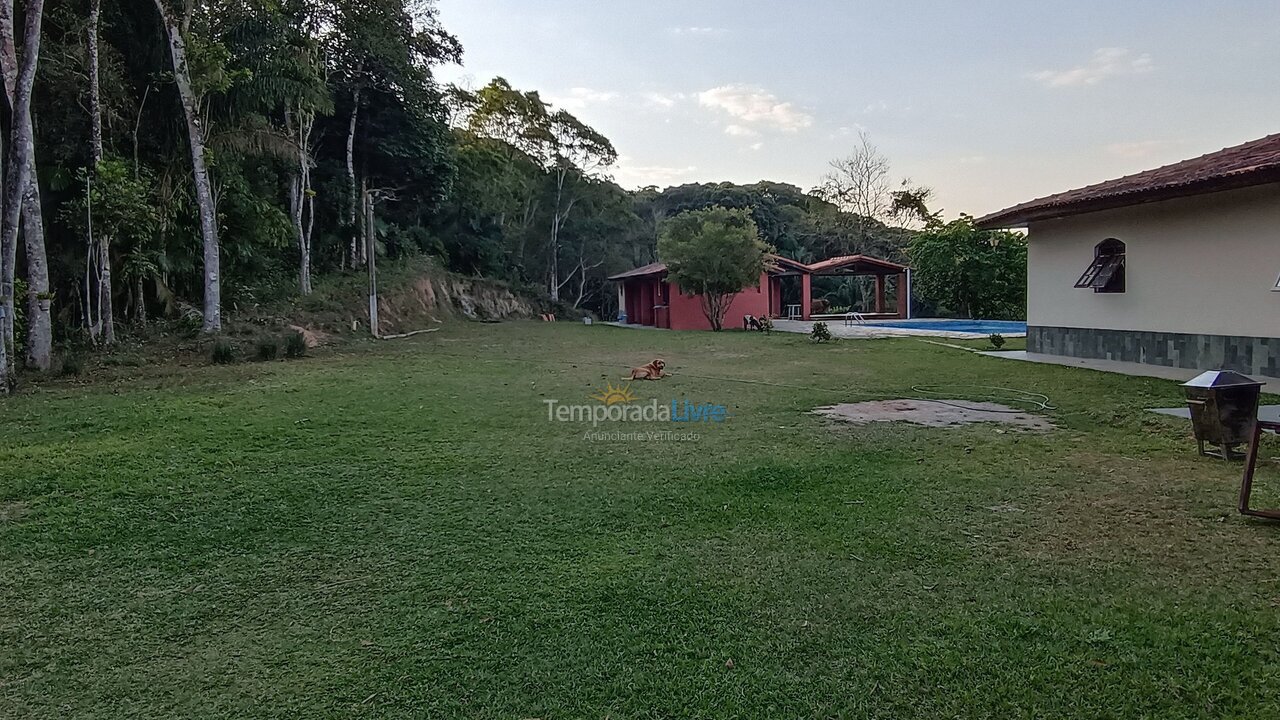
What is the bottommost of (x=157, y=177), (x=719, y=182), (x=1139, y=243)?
(x=1139, y=243)

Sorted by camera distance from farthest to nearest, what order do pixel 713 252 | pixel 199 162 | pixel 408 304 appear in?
pixel 408 304 < pixel 713 252 < pixel 199 162

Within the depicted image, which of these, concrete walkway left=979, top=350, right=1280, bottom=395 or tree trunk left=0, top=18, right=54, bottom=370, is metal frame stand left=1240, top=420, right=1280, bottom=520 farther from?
tree trunk left=0, top=18, right=54, bottom=370

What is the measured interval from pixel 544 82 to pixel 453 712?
29765mm

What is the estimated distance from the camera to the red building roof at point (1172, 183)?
7.91 m

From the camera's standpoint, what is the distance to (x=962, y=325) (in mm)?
22609

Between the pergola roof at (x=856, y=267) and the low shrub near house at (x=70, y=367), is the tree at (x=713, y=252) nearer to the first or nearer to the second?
the pergola roof at (x=856, y=267)

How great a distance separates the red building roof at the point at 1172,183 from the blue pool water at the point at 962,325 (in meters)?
8.49

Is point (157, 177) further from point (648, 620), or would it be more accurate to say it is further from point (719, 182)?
point (719, 182)

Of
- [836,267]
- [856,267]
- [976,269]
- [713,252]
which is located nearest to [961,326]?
[976,269]

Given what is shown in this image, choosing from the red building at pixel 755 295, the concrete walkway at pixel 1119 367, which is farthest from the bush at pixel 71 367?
the red building at pixel 755 295

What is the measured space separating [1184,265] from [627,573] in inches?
403

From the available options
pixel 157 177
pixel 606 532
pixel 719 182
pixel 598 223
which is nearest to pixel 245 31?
pixel 157 177

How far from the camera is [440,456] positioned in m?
4.98

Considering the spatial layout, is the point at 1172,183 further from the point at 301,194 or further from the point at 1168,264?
the point at 301,194
